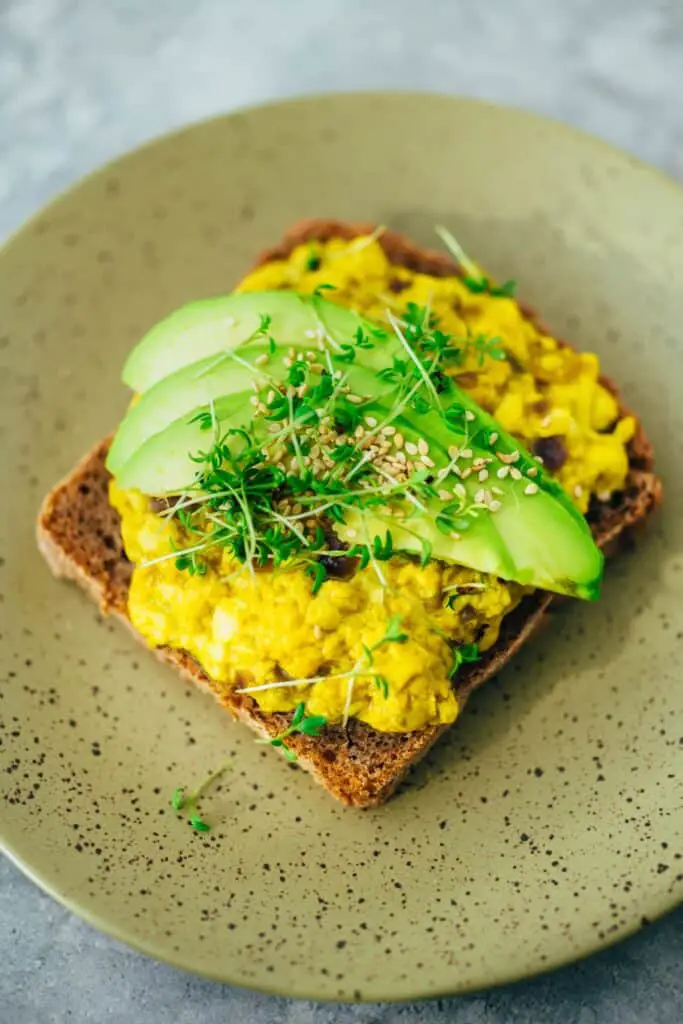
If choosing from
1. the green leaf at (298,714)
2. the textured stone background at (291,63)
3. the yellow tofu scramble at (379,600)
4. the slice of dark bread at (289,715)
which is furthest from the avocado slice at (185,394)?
the textured stone background at (291,63)

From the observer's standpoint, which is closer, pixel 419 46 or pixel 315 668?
pixel 315 668

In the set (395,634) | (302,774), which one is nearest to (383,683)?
(395,634)

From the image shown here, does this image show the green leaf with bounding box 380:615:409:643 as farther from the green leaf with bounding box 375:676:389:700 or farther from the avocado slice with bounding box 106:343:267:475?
the avocado slice with bounding box 106:343:267:475

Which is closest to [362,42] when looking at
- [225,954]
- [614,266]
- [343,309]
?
[614,266]

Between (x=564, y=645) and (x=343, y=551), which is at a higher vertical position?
(x=343, y=551)

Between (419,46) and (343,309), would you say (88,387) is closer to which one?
(343,309)

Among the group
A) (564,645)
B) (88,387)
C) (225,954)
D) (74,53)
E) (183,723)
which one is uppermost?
(74,53)

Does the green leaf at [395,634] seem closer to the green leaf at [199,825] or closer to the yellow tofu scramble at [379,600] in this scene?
the yellow tofu scramble at [379,600]

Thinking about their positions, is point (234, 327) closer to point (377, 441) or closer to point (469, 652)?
point (377, 441)
